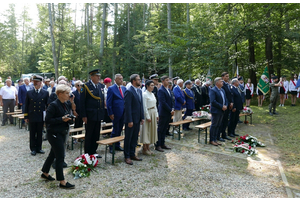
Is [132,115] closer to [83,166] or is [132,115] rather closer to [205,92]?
[83,166]

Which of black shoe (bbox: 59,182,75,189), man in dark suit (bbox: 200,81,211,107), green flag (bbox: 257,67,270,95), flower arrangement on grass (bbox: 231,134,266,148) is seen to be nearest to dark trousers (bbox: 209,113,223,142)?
flower arrangement on grass (bbox: 231,134,266,148)

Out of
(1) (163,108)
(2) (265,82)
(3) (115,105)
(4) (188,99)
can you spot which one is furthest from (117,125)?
(2) (265,82)

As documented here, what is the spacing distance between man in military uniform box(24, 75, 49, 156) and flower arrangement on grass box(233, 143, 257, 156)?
5.52 m

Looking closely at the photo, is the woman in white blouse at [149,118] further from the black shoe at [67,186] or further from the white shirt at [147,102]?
the black shoe at [67,186]

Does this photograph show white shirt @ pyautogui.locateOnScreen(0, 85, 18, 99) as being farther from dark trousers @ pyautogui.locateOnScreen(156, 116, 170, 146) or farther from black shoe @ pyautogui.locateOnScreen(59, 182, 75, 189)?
black shoe @ pyautogui.locateOnScreen(59, 182, 75, 189)

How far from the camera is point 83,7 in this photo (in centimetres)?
3105

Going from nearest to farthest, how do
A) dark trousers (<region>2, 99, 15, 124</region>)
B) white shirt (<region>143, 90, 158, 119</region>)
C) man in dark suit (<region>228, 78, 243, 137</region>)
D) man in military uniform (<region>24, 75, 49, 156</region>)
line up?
white shirt (<region>143, 90, 158, 119</region>) < man in military uniform (<region>24, 75, 49, 156</region>) < man in dark suit (<region>228, 78, 243, 137</region>) < dark trousers (<region>2, 99, 15, 124</region>)

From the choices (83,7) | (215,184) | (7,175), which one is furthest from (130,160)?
(83,7)

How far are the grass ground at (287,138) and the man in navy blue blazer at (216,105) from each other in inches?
75.1

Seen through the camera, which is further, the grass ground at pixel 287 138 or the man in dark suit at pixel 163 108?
the man in dark suit at pixel 163 108

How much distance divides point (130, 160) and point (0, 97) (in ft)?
26.6

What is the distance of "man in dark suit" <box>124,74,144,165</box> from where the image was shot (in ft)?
16.3

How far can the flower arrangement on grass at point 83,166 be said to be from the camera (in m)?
4.28

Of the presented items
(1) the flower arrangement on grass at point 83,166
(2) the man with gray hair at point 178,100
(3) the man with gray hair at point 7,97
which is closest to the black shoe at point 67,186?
(1) the flower arrangement on grass at point 83,166
